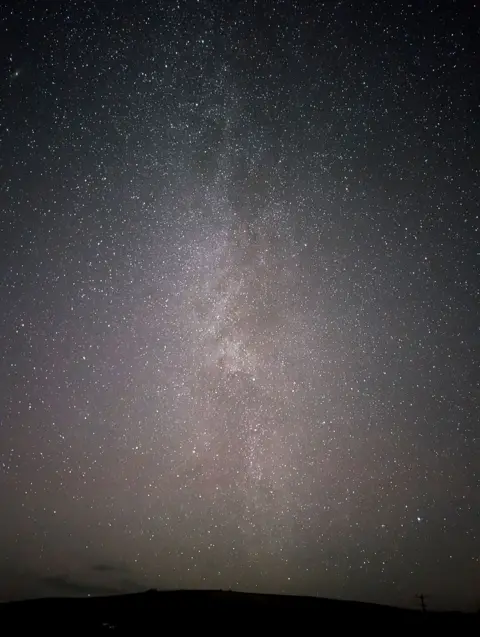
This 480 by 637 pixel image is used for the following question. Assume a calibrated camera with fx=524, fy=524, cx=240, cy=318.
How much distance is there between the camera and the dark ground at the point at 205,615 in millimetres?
16750

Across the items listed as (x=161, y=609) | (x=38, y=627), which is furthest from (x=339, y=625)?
(x=38, y=627)

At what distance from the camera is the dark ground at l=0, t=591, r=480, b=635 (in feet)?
55.0

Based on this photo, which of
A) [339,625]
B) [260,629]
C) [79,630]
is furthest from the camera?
[339,625]

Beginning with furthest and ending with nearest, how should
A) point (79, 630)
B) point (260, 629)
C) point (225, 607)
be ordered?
point (225, 607) < point (260, 629) < point (79, 630)

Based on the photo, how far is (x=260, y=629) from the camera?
56.9ft

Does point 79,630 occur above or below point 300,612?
below

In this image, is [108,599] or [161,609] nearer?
[161,609]

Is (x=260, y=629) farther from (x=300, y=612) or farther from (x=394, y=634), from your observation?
(x=394, y=634)

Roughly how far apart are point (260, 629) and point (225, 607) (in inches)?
118

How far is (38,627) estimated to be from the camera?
15.9 meters

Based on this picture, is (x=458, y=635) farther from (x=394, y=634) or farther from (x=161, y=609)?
(x=161, y=609)

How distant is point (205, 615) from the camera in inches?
730

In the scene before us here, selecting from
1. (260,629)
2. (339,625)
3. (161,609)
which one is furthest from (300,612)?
(161,609)

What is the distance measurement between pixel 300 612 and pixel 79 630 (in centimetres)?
849
